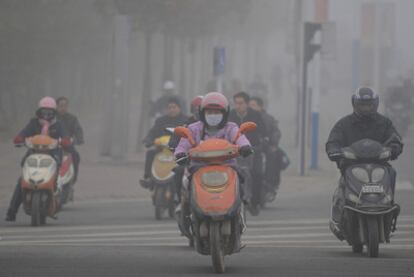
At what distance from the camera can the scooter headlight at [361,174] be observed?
48.0 feet

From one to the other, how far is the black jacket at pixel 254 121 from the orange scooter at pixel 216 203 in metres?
8.06

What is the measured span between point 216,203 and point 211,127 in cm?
129

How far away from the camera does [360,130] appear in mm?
15328

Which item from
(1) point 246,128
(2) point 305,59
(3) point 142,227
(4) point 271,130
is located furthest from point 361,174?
(2) point 305,59

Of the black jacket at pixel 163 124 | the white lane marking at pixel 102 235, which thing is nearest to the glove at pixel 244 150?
the white lane marking at pixel 102 235

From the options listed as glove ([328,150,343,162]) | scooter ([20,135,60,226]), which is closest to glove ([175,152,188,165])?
glove ([328,150,343,162])

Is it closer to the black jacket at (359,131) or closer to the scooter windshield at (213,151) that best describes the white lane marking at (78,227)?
the black jacket at (359,131)

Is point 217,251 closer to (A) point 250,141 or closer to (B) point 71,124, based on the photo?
(A) point 250,141

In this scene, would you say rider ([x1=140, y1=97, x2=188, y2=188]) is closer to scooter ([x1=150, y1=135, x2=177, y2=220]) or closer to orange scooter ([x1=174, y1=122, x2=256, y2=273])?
scooter ([x1=150, y1=135, x2=177, y2=220])

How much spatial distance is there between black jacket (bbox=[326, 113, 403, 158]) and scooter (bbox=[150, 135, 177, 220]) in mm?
6237

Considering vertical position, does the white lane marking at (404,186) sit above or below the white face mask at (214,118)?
below

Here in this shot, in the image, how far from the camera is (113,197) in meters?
27.5

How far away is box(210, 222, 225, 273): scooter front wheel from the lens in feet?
41.9

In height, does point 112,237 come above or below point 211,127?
below
